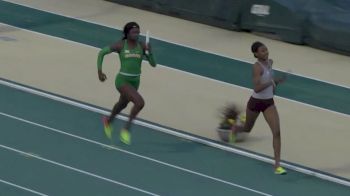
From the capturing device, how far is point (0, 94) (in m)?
17.1

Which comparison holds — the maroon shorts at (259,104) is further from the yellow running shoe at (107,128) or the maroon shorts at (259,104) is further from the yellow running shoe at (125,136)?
the yellow running shoe at (107,128)

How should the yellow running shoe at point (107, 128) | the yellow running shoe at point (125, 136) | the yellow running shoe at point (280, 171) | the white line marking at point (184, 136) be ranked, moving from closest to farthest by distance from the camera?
the yellow running shoe at point (280, 171)
the white line marking at point (184, 136)
the yellow running shoe at point (125, 136)
the yellow running shoe at point (107, 128)

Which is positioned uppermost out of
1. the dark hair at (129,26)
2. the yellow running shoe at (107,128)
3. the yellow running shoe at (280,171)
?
the dark hair at (129,26)

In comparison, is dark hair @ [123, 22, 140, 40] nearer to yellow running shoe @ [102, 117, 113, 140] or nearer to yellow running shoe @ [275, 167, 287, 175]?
yellow running shoe @ [102, 117, 113, 140]

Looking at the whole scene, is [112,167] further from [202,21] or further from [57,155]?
[202,21]

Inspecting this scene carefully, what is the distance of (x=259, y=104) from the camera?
14.3m

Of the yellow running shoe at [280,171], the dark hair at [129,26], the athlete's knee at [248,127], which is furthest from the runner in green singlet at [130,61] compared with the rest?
the yellow running shoe at [280,171]

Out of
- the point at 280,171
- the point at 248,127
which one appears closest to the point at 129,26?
the point at 248,127

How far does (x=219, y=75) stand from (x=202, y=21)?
137 inches

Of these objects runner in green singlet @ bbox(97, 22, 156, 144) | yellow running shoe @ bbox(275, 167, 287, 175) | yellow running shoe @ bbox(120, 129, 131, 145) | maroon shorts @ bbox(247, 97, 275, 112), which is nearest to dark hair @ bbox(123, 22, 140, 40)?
runner in green singlet @ bbox(97, 22, 156, 144)

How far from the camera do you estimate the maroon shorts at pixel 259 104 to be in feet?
46.6

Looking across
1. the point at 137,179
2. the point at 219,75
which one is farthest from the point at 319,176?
the point at 219,75

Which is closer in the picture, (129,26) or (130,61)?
(129,26)

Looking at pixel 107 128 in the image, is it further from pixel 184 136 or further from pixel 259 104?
pixel 259 104
